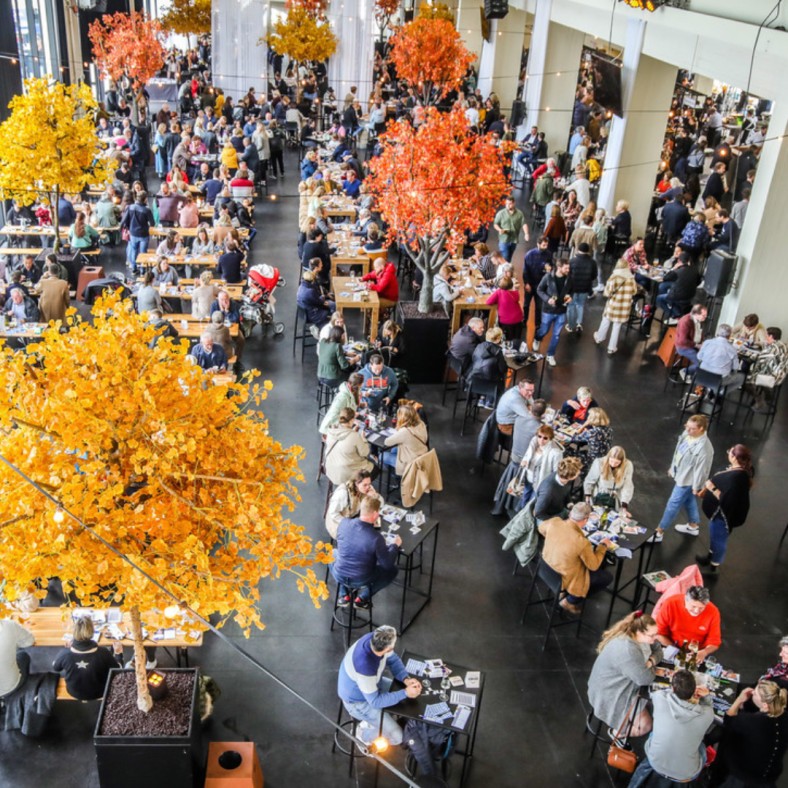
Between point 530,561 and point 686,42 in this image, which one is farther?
point 686,42

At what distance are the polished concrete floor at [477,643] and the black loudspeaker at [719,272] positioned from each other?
7.88 ft

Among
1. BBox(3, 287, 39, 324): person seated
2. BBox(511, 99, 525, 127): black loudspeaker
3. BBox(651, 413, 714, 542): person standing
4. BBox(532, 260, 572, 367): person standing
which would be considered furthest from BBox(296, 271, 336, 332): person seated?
BBox(511, 99, 525, 127): black loudspeaker

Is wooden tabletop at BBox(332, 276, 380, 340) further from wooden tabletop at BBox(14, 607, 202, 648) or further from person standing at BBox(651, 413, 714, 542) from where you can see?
wooden tabletop at BBox(14, 607, 202, 648)

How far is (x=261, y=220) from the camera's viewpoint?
17438 millimetres

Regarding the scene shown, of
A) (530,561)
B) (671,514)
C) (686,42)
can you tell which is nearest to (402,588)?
(530,561)

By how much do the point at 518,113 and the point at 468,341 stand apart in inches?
591

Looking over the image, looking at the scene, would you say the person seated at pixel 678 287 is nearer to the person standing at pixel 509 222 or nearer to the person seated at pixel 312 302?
the person standing at pixel 509 222

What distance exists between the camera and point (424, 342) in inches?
425

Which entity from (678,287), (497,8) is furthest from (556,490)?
(497,8)

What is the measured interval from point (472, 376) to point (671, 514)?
2.66 m

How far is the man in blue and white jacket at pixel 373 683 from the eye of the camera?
5273 mm

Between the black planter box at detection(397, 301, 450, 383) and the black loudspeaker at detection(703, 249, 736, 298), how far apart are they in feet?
13.1

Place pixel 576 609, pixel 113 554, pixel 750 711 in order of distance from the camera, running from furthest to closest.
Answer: pixel 576 609 → pixel 750 711 → pixel 113 554

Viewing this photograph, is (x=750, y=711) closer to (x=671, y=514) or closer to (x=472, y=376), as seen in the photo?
(x=671, y=514)
